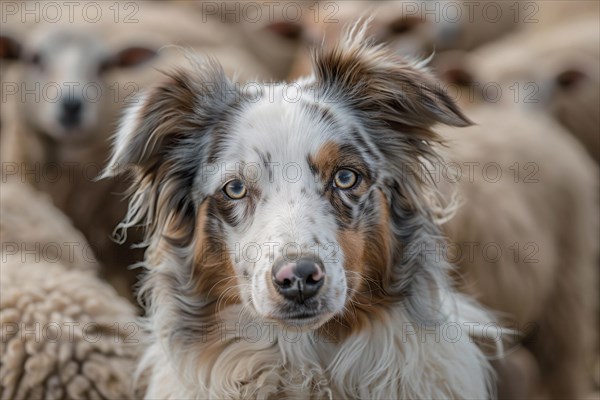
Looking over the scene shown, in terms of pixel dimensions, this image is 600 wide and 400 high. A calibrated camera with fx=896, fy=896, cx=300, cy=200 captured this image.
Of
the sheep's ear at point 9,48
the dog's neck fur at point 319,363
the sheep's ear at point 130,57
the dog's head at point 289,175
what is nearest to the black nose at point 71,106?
the sheep's ear at point 130,57

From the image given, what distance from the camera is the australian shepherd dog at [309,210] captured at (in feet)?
10.5

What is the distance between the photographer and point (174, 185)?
11.3 ft

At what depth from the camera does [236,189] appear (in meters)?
3.24

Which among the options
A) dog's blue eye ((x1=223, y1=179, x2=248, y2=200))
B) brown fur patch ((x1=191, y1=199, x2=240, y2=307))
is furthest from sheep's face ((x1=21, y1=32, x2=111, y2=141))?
dog's blue eye ((x1=223, y1=179, x2=248, y2=200))

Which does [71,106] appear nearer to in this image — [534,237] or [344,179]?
[534,237]

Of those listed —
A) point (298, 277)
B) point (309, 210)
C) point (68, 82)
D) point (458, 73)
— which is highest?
point (458, 73)

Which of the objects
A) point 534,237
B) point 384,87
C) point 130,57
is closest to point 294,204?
point 384,87

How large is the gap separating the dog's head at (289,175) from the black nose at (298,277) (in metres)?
0.08

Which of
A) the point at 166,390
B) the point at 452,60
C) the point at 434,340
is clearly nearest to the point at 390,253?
the point at 434,340

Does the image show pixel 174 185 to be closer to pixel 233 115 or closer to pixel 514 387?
pixel 233 115

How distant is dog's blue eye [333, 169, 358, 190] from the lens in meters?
3.19

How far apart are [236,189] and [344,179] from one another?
0.39 m

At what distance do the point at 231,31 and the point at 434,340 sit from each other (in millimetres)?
6058

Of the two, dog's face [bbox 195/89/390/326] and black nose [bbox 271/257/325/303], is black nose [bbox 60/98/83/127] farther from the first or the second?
black nose [bbox 271/257/325/303]
